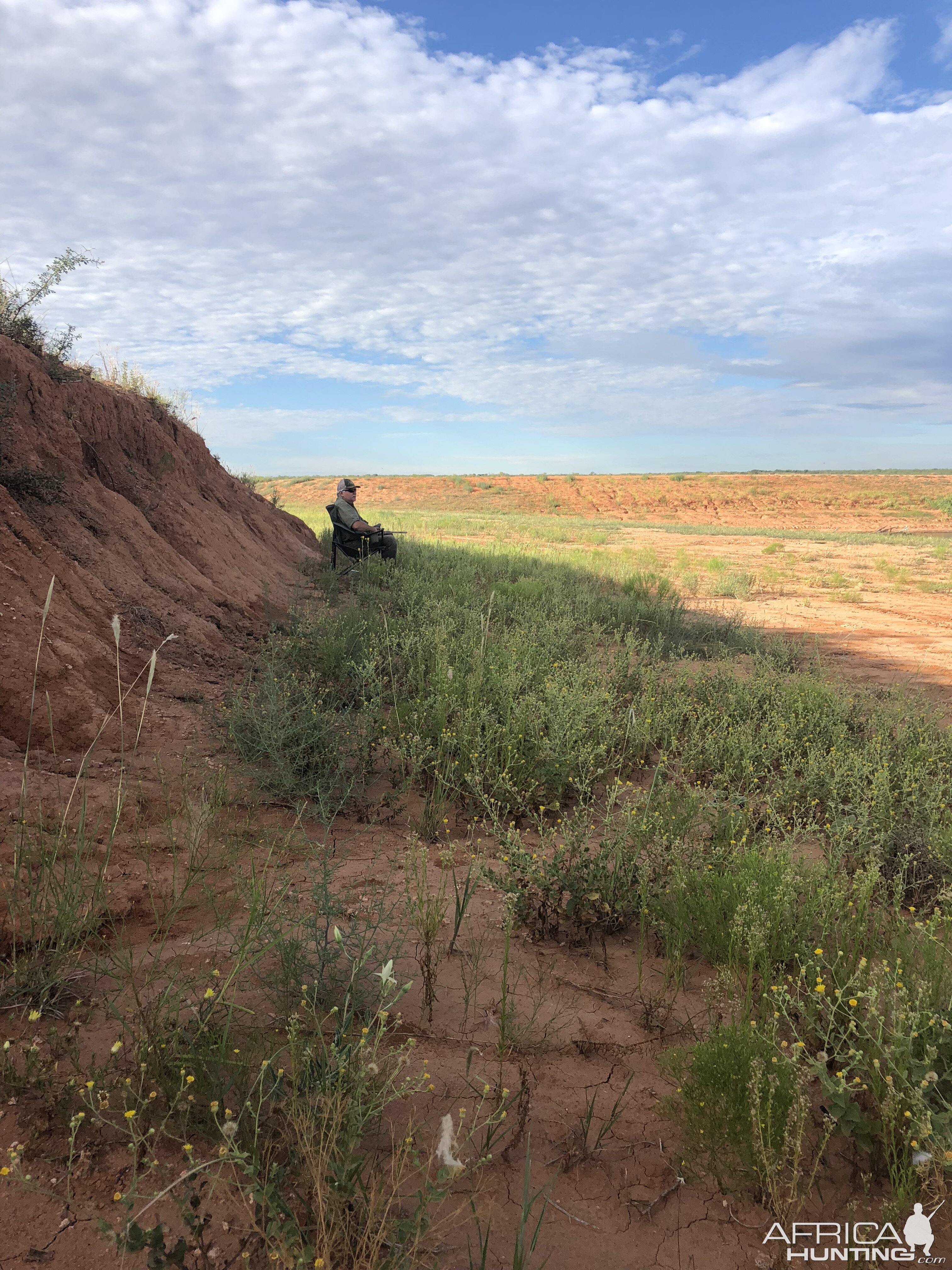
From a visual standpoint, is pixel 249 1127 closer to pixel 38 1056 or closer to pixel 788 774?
pixel 38 1056

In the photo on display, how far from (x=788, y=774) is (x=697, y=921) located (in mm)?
1744

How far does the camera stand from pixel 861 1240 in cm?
165

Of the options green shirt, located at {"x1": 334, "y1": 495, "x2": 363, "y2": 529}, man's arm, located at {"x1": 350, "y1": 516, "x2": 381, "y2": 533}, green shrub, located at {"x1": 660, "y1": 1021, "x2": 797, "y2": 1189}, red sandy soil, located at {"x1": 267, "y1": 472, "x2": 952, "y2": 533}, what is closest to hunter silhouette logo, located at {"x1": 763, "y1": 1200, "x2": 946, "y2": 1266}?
green shrub, located at {"x1": 660, "y1": 1021, "x2": 797, "y2": 1189}

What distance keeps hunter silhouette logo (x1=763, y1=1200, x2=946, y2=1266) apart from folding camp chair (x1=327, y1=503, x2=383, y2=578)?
9.21 meters

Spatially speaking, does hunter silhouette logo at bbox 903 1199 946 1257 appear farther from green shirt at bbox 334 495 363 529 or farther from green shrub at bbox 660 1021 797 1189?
green shirt at bbox 334 495 363 529

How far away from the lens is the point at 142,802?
331 cm

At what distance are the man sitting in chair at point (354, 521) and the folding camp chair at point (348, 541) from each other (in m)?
0.02

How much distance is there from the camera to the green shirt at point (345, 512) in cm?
1044

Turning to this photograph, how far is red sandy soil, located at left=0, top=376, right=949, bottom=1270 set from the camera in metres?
1.63

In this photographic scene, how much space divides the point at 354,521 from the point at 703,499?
42693 millimetres

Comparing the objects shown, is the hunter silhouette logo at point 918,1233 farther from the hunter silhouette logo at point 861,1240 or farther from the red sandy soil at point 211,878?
the red sandy soil at point 211,878

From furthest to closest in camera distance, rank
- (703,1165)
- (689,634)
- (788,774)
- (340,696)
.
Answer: (689,634)
(340,696)
(788,774)
(703,1165)

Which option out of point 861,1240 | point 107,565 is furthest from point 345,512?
point 861,1240

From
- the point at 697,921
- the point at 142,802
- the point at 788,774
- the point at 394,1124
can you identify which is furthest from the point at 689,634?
the point at 394,1124
